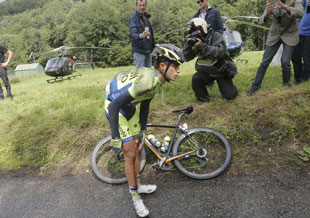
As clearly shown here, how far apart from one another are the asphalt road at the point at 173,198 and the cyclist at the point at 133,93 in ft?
1.51

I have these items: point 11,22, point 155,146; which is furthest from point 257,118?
point 11,22

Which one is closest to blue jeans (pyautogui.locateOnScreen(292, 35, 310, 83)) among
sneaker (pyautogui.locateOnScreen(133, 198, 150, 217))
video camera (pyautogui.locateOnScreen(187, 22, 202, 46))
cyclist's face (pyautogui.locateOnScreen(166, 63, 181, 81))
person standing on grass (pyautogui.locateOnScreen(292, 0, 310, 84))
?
person standing on grass (pyautogui.locateOnScreen(292, 0, 310, 84))

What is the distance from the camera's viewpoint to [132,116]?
133 inches

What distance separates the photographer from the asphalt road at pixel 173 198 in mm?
2981

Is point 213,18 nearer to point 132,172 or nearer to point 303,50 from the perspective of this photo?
point 303,50

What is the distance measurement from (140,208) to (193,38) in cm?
309

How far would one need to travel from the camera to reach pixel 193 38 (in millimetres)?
4438

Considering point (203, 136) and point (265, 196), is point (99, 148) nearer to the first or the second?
point (203, 136)

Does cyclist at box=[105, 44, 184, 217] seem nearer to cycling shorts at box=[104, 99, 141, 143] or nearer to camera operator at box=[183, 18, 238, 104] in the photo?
cycling shorts at box=[104, 99, 141, 143]

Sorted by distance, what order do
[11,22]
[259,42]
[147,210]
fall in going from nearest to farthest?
[147,210], [259,42], [11,22]

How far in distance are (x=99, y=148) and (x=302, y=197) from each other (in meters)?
3.18

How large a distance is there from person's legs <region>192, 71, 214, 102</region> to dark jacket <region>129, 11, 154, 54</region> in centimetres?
167

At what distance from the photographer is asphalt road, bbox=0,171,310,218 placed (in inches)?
117

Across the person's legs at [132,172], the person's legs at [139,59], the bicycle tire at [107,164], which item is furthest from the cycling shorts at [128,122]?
the person's legs at [139,59]
